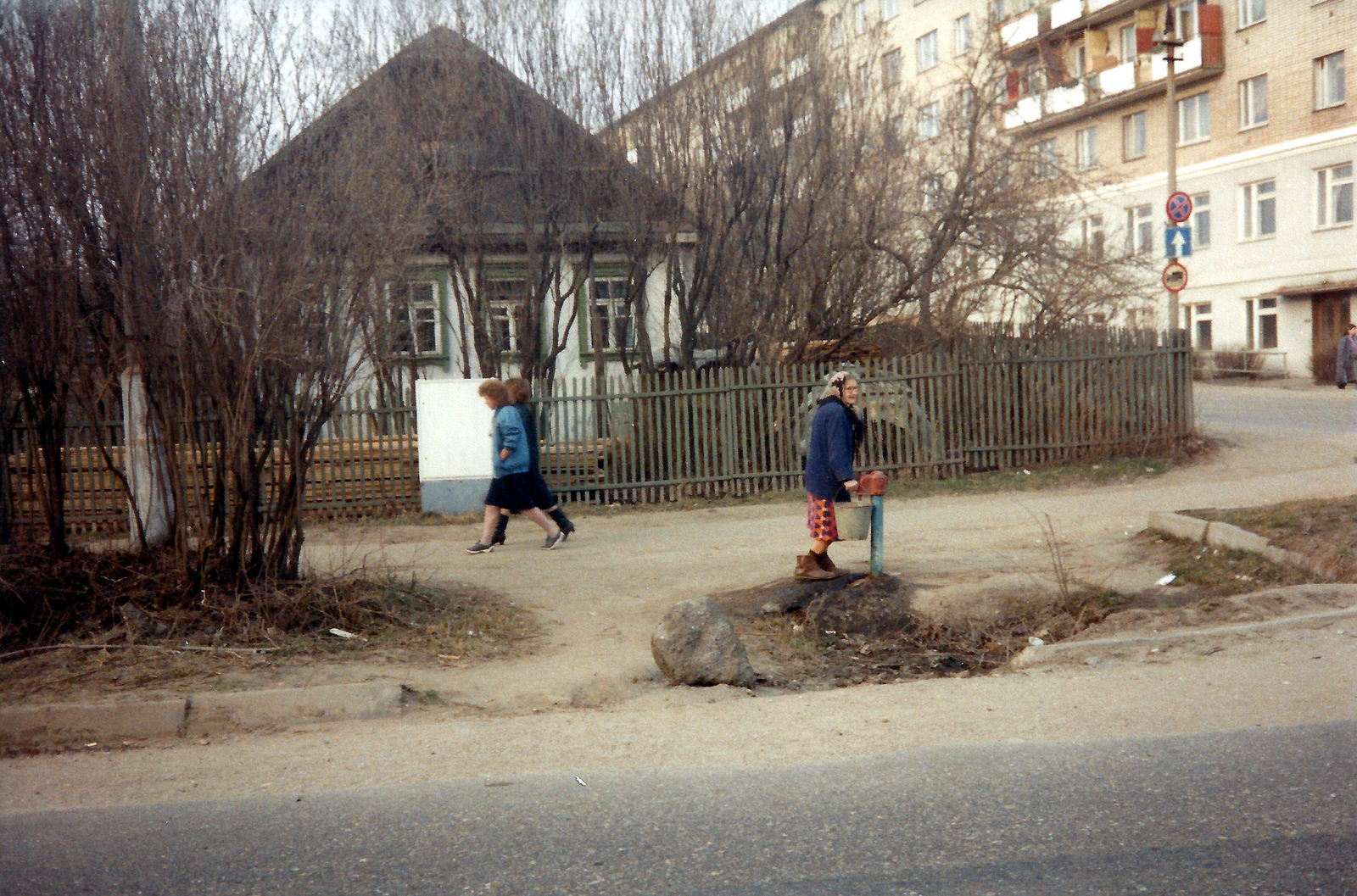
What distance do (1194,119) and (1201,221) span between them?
318 cm

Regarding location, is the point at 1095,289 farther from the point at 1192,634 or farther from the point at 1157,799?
the point at 1157,799

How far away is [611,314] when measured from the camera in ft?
53.1

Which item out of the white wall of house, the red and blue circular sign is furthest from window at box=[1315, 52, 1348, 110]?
the red and blue circular sign

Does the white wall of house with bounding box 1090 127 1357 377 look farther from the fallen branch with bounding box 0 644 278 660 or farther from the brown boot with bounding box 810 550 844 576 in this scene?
the fallen branch with bounding box 0 644 278 660

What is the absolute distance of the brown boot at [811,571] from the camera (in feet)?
28.0

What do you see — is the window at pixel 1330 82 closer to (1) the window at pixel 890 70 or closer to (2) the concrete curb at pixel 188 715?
(1) the window at pixel 890 70

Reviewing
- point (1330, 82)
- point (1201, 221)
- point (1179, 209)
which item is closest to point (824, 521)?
point (1179, 209)

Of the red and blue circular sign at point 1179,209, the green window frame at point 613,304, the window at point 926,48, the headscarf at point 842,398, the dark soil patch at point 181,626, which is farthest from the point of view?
the window at point 926,48

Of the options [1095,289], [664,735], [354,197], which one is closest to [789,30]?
[1095,289]

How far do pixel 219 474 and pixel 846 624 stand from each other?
4245 mm

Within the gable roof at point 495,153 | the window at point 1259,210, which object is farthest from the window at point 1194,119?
the gable roof at point 495,153

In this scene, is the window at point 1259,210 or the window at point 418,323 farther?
the window at point 1259,210

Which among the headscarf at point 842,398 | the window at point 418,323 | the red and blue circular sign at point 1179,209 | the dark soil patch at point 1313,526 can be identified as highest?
the red and blue circular sign at point 1179,209

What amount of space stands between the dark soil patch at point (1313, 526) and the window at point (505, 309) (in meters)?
8.83
